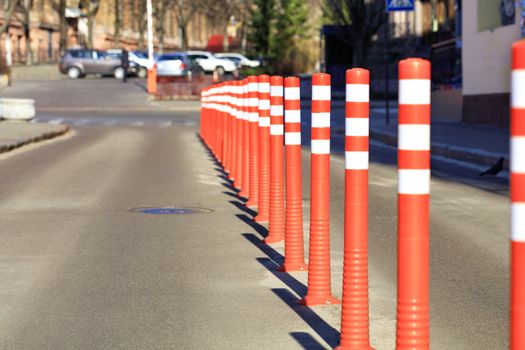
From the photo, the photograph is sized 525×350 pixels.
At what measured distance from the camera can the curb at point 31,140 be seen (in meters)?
25.7

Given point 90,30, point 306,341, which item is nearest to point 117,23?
point 90,30

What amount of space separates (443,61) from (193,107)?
16527 mm

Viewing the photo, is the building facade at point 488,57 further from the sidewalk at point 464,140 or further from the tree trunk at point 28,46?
the tree trunk at point 28,46

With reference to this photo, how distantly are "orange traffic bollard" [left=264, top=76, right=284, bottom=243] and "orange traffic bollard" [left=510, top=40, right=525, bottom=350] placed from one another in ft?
21.3

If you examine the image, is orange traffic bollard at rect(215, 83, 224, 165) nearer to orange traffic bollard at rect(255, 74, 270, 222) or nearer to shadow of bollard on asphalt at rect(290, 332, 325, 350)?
orange traffic bollard at rect(255, 74, 270, 222)

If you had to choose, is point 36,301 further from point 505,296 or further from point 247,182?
point 247,182

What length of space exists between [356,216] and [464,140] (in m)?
20.6

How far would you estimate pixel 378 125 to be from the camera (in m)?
36.1

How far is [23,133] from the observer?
101 feet

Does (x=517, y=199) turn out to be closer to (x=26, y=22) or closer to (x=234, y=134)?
(x=234, y=134)

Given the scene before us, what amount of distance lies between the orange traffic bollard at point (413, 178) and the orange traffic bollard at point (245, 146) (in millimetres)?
9558

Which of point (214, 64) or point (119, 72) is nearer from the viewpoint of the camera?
point (119, 72)

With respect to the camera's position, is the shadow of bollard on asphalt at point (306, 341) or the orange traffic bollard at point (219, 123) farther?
the orange traffic bollard at point (219, 123)

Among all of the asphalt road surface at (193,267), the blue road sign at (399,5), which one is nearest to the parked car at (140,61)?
the blue road sign at (399,5)
